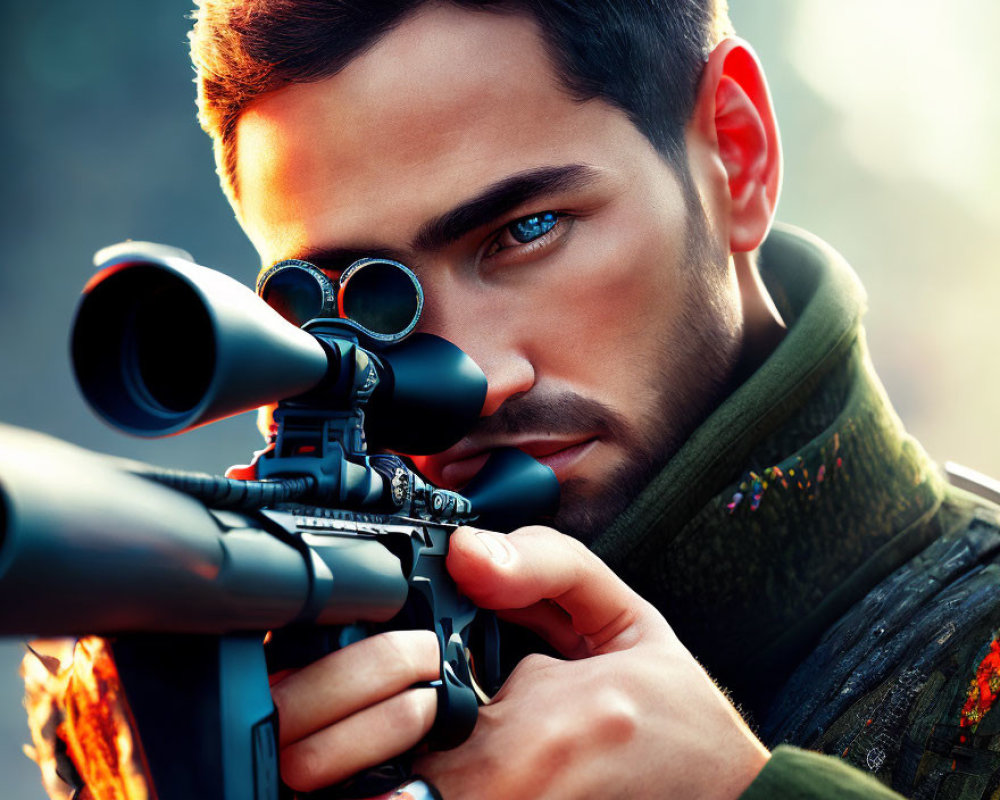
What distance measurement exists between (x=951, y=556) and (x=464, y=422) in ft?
3.39

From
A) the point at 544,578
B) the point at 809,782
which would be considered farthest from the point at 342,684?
the point at 809,782

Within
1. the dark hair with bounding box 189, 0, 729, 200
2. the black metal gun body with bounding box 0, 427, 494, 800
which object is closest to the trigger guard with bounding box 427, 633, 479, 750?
the black metal gun body with bounding box 0, 427, 494, 800

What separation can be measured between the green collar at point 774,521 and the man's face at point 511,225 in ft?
0.33

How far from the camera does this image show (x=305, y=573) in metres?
0.85

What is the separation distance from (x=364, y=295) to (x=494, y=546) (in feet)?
1.55

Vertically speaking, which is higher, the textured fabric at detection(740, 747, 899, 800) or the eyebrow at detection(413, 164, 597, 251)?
the eyebrow at detection(413, 164, 597, 251)

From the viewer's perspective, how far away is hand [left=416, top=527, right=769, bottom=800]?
43.4 inches

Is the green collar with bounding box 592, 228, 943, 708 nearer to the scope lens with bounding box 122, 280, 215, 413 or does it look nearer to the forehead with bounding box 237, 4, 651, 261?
the forehead with bounding box 237, 4, 651, 261

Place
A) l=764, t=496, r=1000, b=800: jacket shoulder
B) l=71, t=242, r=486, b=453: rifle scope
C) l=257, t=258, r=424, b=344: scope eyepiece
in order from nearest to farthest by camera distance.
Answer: l=71, t=242, r=486, b=453: rifle scope < l=257, t=258, r=424, b=344: scope eyepiece < l=764, t=496, r=1000, b=800: jacket shoulder

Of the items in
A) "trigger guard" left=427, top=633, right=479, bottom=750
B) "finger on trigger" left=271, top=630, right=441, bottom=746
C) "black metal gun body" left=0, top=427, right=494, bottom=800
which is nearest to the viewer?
"black metal gun body" left=0, top=427, right=494, bottom=800

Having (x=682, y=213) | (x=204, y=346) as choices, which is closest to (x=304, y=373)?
(x=204, y=346)

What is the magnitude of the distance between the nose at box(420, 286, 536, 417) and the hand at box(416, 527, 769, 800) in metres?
0.37

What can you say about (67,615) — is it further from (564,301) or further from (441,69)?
(441,69)

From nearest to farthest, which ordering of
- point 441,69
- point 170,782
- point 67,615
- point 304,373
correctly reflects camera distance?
1. point 67,615
2. point 170,782
3. point 304,373
4. point 441,69
